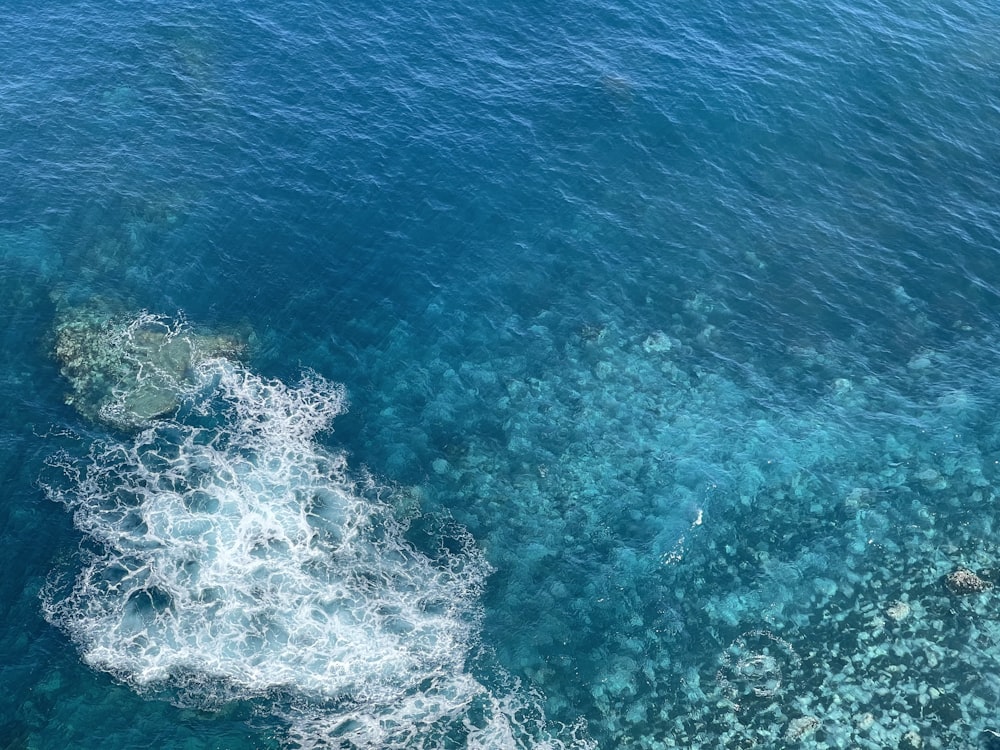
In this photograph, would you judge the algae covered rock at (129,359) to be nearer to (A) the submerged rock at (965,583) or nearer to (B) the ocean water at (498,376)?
(B) the ocean water at (498,376)

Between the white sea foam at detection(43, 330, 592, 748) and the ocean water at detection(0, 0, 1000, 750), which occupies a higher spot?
the ocean water at detection(0, 0, 1000, 750)

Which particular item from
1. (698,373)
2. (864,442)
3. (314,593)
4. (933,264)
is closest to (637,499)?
(698,373)

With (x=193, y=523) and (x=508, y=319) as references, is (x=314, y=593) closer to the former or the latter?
(x=193, y=523)

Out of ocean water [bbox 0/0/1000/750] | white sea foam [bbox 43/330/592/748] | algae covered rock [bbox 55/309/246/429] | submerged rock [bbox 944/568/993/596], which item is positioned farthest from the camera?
algae covered rock [bbox 55/309/246/429]

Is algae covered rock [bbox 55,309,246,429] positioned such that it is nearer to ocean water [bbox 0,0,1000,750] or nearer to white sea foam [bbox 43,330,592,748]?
ocean water [bbox 0,0,1000,750]

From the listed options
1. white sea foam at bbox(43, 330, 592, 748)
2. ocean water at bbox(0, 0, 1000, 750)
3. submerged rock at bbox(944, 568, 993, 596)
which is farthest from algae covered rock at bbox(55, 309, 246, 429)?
submerged rock at bbox(944, 568, 993, 596)

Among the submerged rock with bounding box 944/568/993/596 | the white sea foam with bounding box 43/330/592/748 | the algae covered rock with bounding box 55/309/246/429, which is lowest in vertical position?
the white sea foam with bounding box 43/330/592/748
